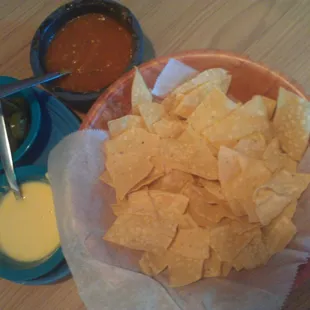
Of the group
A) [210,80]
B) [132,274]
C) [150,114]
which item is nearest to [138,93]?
[150,114]

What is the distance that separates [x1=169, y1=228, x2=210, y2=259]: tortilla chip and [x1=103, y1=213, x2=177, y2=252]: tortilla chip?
0.06ft

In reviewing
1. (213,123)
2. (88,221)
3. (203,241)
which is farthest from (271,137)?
(88,221)

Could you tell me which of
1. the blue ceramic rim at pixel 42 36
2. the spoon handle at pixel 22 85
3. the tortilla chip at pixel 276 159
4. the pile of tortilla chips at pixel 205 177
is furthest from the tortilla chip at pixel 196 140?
the spoon handle at pixel 22 85

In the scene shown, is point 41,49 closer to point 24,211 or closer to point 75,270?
point 24,211

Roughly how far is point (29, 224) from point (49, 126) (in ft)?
0.79

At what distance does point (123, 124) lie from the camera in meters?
0.94

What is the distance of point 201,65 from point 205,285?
460mm

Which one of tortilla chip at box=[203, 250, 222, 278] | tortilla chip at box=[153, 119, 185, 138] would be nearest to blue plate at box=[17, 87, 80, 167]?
tortilla chip at box=[153, 119, 185, 138]

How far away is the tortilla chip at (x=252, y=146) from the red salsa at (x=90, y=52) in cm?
33

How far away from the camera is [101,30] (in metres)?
1.08

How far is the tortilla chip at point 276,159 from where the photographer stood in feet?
2.82

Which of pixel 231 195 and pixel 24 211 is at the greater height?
pixel 231 195

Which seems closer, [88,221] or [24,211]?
[88,221]

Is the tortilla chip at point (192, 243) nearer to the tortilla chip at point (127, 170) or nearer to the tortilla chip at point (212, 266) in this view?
the tortilla chip at point (212, 266)
